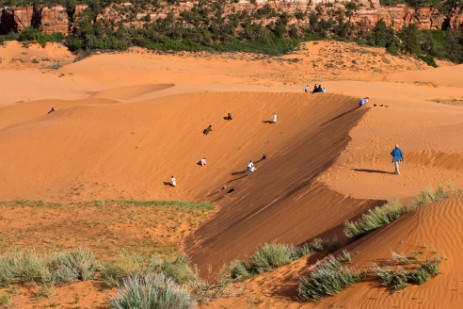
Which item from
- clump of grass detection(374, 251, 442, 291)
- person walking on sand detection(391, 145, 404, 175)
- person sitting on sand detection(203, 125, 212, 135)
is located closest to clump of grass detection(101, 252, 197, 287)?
clump of grass detection(374, 251, 442, 291)

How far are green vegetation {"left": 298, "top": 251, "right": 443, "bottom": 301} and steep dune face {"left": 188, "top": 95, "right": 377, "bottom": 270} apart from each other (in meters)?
3.49

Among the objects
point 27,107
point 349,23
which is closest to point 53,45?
point 27,107

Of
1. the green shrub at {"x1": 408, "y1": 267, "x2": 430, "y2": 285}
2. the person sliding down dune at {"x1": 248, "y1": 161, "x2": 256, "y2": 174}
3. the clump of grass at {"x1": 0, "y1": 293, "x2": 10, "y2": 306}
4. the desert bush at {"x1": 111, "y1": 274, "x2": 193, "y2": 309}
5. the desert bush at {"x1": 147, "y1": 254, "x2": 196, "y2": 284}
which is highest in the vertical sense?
the green shrub at {"x1": 408, "y1": 267, "x2": 430, "y2": 285}

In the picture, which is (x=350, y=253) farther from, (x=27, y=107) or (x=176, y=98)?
(x=27, y=107)

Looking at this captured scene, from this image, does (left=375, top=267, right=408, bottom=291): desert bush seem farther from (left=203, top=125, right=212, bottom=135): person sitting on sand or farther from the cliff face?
the cliff face

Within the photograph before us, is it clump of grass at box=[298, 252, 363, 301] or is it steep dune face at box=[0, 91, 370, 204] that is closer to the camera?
clump of grass at box=[298, 252, 363, 301]

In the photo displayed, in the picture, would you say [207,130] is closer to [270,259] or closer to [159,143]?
[159,143]

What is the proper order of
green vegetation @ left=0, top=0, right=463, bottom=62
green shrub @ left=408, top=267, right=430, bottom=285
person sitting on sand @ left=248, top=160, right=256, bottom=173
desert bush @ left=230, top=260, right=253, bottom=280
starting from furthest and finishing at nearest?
green vegetation @ left=0, top=0, right=463, bottom=62 < person sitting on sand @ left=248, top=160, right=256, bottom=173 < desert bush @ left=230, top=260, right=253, bottom=280 < green shrub @ left=408, top=267, right=430, bottom=285

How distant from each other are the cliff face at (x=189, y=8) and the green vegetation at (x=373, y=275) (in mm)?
52721

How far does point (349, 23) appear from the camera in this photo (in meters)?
61.2

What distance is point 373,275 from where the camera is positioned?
8.41m

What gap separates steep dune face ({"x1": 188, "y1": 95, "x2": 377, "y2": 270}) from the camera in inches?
531

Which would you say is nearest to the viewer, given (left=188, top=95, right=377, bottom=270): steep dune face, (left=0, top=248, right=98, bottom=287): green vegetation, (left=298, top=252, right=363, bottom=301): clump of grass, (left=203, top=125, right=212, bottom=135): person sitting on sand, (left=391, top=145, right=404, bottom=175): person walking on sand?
(left=298, top=252, right=363, bottom=301): clump of grass

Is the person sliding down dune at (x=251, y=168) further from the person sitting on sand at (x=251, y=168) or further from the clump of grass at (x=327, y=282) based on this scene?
the clump of grass at (x=327, y=282)
